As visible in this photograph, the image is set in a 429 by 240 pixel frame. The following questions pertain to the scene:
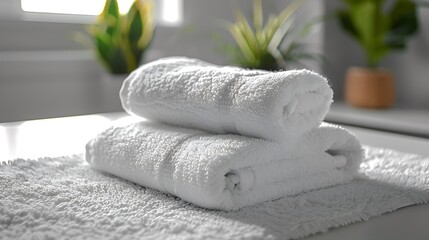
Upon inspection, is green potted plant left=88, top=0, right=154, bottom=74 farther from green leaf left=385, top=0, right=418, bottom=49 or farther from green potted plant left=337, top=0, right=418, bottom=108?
green leaf left=385, top=0, right=418, bottom=49

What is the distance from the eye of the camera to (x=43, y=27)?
2.00m

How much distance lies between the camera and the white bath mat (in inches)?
18.4

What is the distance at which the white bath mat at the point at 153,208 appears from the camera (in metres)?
0.47

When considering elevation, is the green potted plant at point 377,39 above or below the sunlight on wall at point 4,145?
above

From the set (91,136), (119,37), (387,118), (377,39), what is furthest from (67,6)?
(91,136)

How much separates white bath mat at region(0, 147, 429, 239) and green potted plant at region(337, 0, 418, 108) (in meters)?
1.21

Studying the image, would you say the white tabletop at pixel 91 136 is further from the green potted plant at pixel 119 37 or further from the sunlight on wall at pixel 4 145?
the green potted plant at pixel 119 37

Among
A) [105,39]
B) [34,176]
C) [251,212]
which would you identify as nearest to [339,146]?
[251,212]

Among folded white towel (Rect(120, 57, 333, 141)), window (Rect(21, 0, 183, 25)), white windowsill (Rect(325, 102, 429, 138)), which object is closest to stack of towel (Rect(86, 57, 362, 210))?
folded white towel (Rect(120, 57, 333, 141))

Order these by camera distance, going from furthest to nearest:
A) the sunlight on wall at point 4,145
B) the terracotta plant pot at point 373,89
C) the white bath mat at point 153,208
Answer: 1. the terracotta plant pot at point 373,89
2. the sunlight on wall at point 4,145
3. the white bath mat at point 153,208

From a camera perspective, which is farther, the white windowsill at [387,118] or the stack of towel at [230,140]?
the white windowsill at [387,118]

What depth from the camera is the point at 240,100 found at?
58cm

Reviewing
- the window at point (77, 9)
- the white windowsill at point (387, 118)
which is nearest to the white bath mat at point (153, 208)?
the white windowsill at point (387, 118)

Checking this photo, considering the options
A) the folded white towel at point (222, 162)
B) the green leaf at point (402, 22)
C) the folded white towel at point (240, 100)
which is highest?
the green leaf at point (402, 22)
